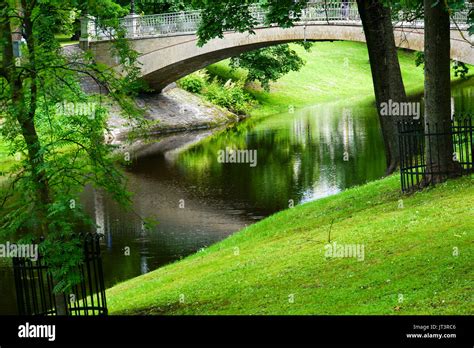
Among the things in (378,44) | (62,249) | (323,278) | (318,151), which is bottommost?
(318,151)

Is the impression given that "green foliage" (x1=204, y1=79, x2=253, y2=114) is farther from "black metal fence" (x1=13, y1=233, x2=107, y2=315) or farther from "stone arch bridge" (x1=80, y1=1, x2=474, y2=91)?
"black metal fence" (x1=13, y1=233, x2=107, y2=315)

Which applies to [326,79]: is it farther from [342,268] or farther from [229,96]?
[342,268]

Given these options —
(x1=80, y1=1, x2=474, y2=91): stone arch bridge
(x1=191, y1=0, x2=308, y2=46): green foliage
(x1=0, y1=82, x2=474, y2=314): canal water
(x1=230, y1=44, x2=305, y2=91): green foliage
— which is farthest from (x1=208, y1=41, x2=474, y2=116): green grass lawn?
(x1=191, y1=0, x2=308, y2=46): green foliage

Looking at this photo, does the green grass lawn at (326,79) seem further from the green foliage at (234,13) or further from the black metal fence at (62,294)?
the black metal fence at (62,294)

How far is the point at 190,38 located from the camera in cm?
4225

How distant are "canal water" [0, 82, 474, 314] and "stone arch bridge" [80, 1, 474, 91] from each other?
403 cm

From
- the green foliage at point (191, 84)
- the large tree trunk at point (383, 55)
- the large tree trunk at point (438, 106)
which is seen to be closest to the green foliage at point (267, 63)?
the green foliage at point (191, 84)

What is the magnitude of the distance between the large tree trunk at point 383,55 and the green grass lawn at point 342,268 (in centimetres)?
272

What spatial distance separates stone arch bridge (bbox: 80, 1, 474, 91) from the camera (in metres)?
37.8
